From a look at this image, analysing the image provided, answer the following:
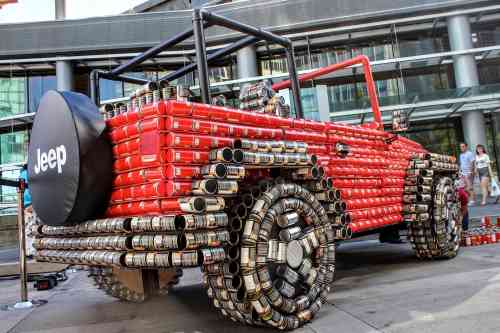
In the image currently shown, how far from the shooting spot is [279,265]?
257 cm

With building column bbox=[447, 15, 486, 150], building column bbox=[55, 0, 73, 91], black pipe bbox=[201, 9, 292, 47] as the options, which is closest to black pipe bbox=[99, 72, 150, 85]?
black pipe bbox=[201, 9, 292, 47]

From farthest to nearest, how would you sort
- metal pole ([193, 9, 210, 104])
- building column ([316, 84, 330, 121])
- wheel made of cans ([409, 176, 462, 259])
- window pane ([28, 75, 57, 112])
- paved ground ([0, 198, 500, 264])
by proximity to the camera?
window pane ([28, 75, 57, 112])
paved ground ([0, 198, 500, 264])
building column ([316, 84, 330, 121])
wheel made of cans ([409, 176, 462, 259])
metal pole ([193, 9, 210, 104])

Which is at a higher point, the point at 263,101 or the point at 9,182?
the point at 263,101

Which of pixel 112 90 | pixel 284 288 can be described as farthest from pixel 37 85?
pixel 284 288

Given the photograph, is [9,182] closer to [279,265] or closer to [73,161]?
[73,161]

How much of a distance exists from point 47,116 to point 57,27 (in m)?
15.5

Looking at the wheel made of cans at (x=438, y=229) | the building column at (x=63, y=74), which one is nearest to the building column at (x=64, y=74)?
the building column at (x=63, y=74)

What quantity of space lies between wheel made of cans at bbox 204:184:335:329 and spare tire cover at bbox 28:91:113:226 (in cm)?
85

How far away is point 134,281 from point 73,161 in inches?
66.9

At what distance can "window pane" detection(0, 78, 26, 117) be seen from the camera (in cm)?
1758

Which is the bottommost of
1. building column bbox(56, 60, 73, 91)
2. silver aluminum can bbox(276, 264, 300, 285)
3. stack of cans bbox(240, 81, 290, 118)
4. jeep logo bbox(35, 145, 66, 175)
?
silver aluminum can bbox(276, 264, 300, 285)

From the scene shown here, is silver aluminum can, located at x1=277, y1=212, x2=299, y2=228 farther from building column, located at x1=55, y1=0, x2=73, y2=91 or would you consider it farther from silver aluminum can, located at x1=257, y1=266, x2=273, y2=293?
building column, located at x1=55, y1=0, x2=73, y2=91

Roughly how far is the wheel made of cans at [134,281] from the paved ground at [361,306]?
0.13 meters

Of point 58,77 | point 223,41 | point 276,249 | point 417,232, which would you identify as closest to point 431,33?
point 223,41
